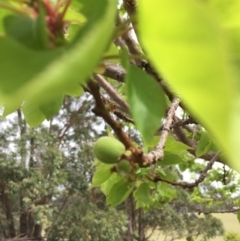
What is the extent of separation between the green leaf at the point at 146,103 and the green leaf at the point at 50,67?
0.09 metres

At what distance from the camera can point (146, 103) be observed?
302 mm

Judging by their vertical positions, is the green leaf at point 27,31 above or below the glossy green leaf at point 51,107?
below

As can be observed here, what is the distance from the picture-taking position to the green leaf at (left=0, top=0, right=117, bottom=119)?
6.5 inches

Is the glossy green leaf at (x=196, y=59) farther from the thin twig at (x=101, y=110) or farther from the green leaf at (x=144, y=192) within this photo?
the green leaf at (x=144, y=192)

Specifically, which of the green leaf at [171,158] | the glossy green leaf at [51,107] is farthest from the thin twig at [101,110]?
the green leaf at [171,158]

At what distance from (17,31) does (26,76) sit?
8 cm

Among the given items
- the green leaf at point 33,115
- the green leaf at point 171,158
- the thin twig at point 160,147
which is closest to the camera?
the thin twig at point 160,147

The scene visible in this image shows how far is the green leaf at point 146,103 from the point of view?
0.29m

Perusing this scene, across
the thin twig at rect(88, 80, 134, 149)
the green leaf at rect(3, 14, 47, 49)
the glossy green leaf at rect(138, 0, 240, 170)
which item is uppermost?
the green leaf at rect(3, 14, 47, 49)

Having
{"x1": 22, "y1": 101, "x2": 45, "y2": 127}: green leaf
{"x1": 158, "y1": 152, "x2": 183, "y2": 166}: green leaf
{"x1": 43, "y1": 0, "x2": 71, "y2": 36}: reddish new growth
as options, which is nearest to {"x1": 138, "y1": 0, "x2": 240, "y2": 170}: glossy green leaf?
{"x1": 43, "y1": 0, "x2": 71, "y2": 36}: reddish new growth

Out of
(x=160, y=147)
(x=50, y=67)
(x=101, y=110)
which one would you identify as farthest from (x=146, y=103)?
(x=160, y=147)

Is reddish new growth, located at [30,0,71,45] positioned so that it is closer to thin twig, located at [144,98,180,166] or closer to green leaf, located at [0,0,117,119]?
green leaf, located at [0,0,117,119]

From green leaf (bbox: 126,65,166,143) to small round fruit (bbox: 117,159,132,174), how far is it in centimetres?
4

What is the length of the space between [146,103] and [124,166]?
0.07 m
